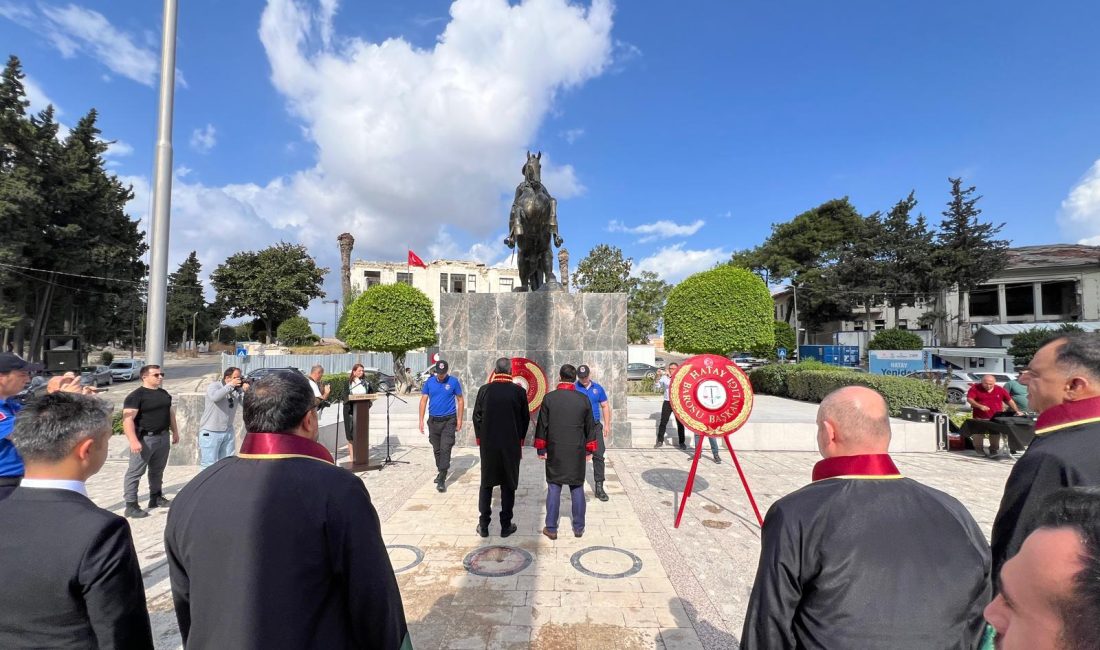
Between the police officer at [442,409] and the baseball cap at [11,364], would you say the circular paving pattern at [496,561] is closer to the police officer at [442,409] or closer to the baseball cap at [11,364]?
the police officer at [442,409]

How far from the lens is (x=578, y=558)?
14.7 feet

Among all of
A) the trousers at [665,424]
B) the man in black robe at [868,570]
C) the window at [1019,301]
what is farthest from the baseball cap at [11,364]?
the window at [1019,301]

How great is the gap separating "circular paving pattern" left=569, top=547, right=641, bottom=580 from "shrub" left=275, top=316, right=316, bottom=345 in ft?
145

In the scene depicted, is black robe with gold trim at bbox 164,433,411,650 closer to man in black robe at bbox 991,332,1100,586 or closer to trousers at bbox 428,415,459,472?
man in black robe at bbox 991,332,1100,586

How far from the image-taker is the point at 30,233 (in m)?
24.0

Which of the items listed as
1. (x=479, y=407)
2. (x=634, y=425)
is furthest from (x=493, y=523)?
(x=634, y=425)

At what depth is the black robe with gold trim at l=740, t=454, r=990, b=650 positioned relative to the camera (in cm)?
154

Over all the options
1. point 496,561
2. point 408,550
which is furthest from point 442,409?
point 496,561

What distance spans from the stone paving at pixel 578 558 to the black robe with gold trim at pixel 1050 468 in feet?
6.31

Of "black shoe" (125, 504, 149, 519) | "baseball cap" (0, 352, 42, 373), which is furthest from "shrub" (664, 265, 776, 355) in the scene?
"baseball cap" (0, 352, 42, 373)

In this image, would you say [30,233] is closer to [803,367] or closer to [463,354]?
[463,354]

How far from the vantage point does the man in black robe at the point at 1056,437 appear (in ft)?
6.34

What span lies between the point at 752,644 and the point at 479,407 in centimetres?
387

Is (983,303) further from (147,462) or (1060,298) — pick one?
(147,462)
